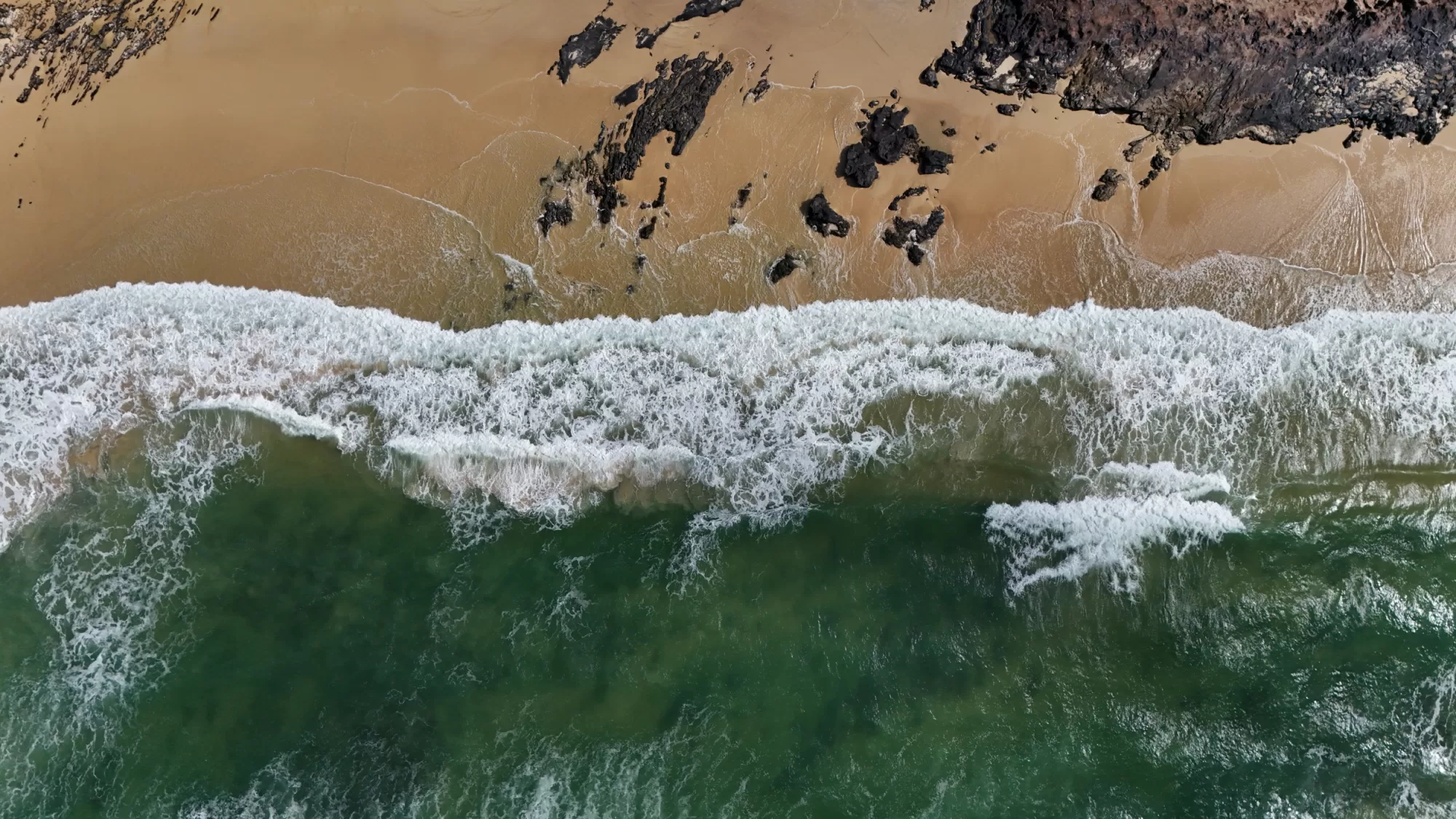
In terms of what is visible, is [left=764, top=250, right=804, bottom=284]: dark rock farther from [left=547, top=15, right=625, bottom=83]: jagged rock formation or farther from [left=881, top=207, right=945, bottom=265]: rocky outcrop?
[left=547, top=15, right=625, bottom=83]: jagged rock formation

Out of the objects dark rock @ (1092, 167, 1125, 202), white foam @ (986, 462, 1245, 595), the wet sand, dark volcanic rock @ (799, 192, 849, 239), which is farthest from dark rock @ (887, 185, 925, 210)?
white foam @ (986, 462, 1245, 595)

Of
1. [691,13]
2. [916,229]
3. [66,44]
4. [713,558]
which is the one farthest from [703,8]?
[66,44]

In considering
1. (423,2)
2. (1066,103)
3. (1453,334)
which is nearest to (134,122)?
(423,2)

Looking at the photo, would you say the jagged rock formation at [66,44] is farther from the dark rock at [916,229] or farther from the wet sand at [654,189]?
the dark rock at [916,229]

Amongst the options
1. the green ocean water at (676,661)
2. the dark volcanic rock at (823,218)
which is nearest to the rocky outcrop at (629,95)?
the dark volcanic rock at (823,218)

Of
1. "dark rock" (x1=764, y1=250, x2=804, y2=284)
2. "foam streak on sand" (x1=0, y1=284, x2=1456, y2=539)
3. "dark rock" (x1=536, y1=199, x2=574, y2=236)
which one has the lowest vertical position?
"foam streak on sand" (x1=0, y1=284, x2=1456, y2=539)

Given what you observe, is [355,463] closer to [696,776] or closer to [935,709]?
[696,776]

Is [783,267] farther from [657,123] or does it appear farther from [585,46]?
[585,46]
